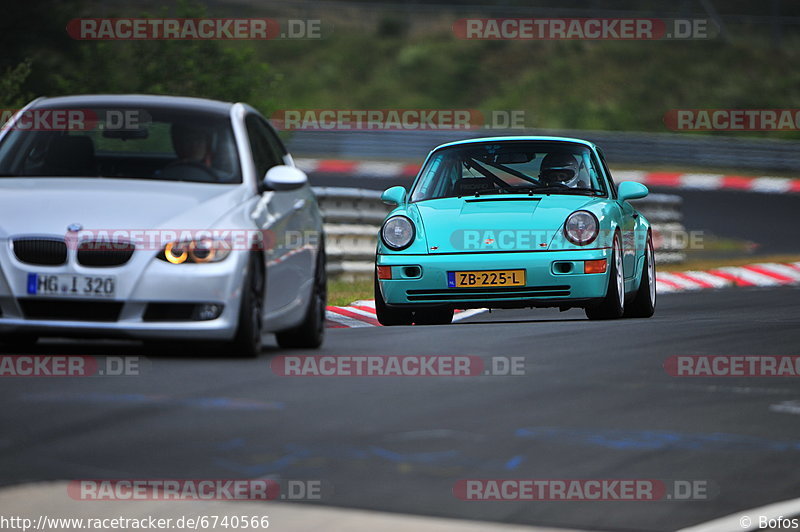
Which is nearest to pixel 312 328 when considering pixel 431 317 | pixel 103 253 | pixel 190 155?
pixel 190 155

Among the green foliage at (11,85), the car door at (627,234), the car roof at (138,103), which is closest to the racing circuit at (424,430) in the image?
the car roof at (138,103)

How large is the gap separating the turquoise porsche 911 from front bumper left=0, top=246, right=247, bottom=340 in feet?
10.1

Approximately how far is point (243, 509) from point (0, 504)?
0.73m

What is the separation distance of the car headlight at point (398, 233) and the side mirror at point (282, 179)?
2.30 metres

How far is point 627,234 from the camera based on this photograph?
38.4 ft

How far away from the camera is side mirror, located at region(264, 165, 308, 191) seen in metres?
→ 8.68

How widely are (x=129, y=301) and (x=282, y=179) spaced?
121 cm

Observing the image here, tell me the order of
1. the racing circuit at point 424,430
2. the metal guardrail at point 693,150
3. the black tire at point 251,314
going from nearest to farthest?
the racing circuit at point 424,430 → the black tire at point 251,314 → the metal guardrail at point 693,150

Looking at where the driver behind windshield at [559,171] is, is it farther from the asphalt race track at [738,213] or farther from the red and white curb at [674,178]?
the red and white curb at [674,178]

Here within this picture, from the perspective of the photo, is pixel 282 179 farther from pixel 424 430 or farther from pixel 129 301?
pixel 424 430

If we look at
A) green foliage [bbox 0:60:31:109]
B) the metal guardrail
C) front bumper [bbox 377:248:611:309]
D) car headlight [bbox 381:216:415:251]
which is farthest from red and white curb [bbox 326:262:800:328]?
the metal guardrail

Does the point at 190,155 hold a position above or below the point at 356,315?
above

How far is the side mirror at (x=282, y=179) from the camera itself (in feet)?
28.5

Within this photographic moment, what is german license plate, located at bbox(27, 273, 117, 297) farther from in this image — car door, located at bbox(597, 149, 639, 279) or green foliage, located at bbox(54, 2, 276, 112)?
green foliage, located at bbox(54, 2, 276, 112)
